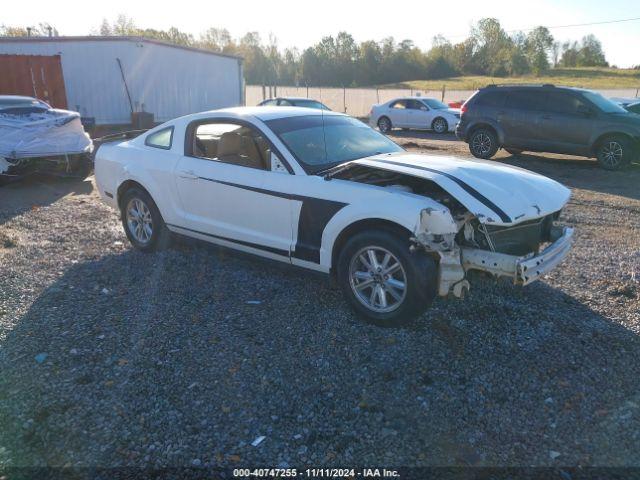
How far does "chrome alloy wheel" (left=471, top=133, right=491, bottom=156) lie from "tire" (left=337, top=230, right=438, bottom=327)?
9.77 metres

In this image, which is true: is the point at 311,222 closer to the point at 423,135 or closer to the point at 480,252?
the point at 480,252

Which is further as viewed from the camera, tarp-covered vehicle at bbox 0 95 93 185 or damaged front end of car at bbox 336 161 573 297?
tarp-covered vehicle at bbox 0 95 93 185

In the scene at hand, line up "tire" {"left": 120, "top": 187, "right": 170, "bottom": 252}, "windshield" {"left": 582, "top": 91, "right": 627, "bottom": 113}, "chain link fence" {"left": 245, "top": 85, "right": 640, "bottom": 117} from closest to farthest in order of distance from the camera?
"tire" {"left": 120, "top": 187, "right": 170, "bottom": 252} < "windshield" {"left": 582, "top": 91, "right": 627, "bottom": 113} < "chain link fence" {"left": 245, "top": 85, "right": 640, "bottom": 117}

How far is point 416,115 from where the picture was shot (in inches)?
829

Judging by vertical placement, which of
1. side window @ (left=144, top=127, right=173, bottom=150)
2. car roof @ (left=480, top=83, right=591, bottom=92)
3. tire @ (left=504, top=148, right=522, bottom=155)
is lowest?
tire @ (left=504, top=148, right=522, bottom=155)

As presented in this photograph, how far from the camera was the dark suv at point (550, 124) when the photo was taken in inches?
446

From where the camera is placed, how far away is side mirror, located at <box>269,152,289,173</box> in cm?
467

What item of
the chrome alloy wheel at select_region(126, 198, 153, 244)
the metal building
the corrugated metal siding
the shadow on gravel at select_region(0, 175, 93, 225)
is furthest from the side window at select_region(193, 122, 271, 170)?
the metal building

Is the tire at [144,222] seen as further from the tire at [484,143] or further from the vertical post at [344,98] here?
the vertical post at [344,98]

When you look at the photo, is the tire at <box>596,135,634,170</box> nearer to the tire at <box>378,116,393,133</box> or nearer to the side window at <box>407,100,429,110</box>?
the side window at <box>407,100,429,110</box>

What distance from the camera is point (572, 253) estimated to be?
5.93 metres

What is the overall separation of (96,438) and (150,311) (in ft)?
5.54

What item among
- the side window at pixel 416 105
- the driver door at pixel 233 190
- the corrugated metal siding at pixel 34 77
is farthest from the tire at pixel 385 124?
the driver door at pixel 233 190

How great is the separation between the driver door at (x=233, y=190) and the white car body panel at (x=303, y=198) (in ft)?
0.03
